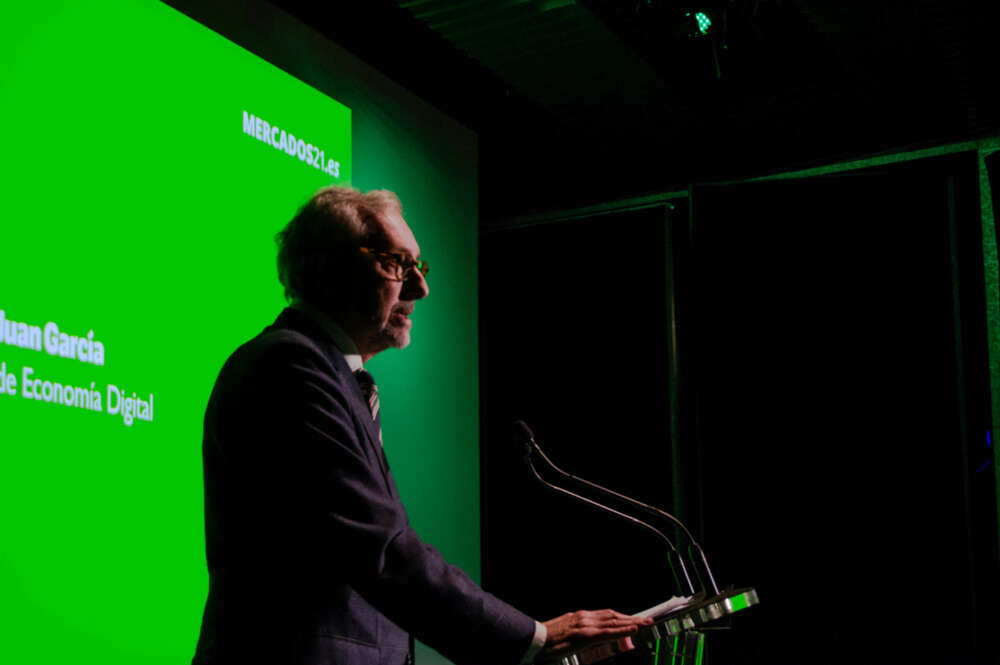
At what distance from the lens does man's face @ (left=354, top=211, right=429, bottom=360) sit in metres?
1.91

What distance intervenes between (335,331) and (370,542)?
1.49ft

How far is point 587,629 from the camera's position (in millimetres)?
1596

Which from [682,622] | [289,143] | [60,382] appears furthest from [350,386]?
[289,143]

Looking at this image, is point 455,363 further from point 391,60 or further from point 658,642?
point 658,642

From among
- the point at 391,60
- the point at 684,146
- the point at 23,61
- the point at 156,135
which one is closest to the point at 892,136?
the point at 684,146

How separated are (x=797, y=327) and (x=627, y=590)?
1.57m

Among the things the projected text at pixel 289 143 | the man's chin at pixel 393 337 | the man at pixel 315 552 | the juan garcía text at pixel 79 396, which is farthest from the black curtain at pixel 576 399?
the man at pixel 315 552

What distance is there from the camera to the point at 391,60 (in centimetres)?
451

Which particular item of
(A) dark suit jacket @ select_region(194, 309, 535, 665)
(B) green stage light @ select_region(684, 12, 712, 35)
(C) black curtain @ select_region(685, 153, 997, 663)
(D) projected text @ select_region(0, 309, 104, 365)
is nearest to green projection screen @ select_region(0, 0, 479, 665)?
(D) projected text @ select_region(0, 309, 104, 365)

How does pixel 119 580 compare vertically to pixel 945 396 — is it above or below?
below

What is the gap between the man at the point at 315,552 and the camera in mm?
1589

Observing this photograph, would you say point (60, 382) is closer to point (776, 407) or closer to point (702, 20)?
point (702, 20)

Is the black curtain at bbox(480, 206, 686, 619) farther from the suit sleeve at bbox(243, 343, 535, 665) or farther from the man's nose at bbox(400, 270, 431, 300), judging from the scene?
the suit sleeve at bbox(243, 343, 535, 665)

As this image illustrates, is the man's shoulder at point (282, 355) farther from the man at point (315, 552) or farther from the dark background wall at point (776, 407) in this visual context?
the dark background wall at point (776, 407)
